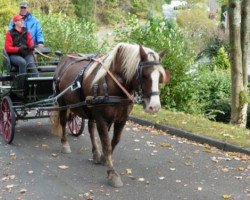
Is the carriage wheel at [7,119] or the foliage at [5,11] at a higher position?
the foliage at [5,11]

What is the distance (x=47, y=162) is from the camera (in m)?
7.50

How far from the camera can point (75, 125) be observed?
9070 millimetres

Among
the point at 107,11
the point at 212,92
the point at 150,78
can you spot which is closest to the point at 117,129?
the point at 150,78

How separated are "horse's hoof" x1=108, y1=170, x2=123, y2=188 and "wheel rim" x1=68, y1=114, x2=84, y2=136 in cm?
262

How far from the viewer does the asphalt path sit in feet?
20.1

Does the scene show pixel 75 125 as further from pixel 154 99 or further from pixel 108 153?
pixel 154 99

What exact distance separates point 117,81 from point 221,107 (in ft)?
32.0

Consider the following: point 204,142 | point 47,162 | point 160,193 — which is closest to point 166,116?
point 204,142

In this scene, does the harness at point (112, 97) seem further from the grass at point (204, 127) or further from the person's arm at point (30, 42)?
the grass at point (204, 127)

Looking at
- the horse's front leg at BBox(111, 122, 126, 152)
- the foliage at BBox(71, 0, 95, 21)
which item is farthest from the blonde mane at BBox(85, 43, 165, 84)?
the foliage at BBox(71, 0, 95, 21)

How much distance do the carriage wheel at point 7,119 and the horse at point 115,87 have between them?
1476 mm

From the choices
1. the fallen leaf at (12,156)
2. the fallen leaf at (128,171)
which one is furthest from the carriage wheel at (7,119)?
the fallen leaf at (128,171)

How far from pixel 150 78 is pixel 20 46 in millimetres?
3927

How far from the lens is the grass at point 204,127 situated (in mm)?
8602
